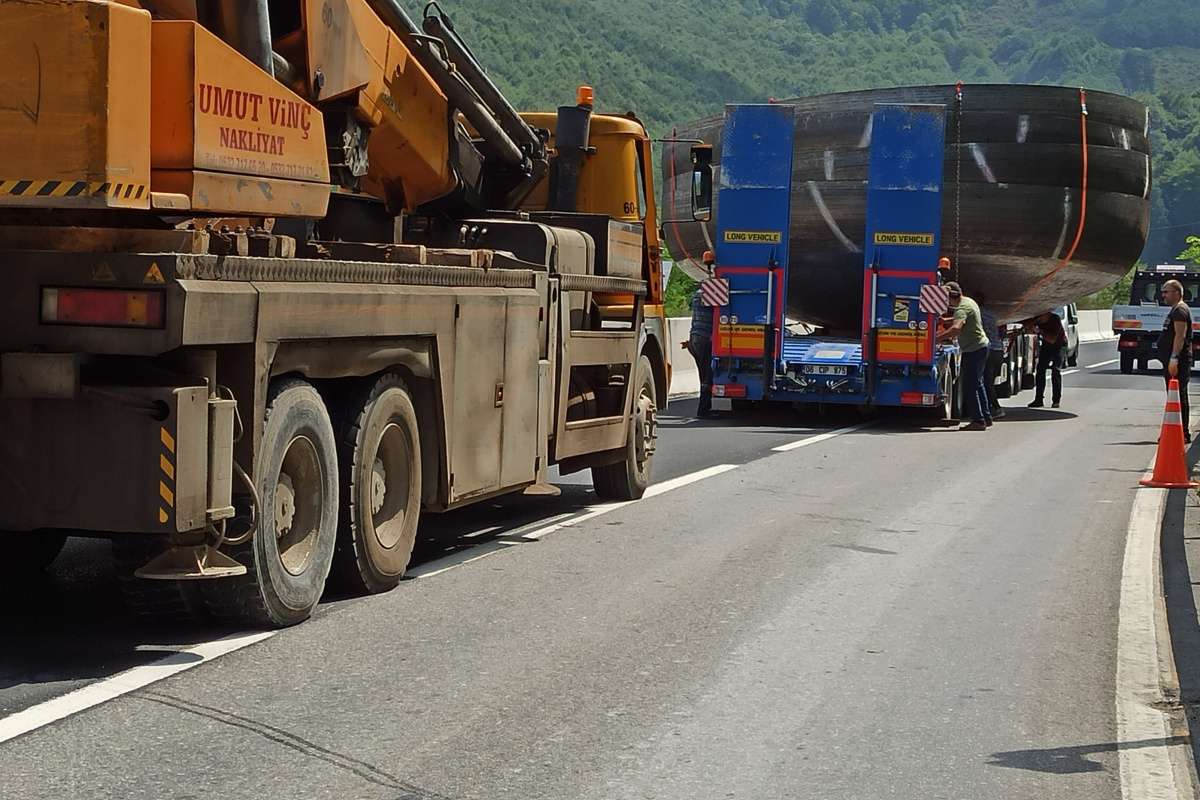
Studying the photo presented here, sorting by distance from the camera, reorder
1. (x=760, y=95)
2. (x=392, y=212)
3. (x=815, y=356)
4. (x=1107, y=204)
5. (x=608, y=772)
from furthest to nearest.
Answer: (x=760, y=95) → (x=1107, y=204) → (x=815, y=356) → (x=392, y=212) → (x=608, y=772)

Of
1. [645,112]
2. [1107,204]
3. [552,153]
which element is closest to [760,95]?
[645,112]

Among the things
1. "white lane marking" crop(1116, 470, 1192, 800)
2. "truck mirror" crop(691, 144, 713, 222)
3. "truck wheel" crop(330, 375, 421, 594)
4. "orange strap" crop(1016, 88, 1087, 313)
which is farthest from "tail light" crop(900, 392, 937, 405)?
"truck wheel" crop(330, 375, 421, 594)

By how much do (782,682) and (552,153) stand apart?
6596 millimetres

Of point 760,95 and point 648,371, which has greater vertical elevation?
point 760,95

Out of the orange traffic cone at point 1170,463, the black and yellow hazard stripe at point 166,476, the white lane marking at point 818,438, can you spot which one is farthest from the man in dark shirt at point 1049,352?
the black and yellow hazard stripe at point 166,476

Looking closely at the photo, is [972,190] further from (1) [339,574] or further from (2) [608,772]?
(2) [608,772]

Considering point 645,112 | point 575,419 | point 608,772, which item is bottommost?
point 608,772

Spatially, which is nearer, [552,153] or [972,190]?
[552,153]

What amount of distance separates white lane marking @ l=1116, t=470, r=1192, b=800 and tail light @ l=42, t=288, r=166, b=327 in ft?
12.1

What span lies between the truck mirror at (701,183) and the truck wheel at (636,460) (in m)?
1.48

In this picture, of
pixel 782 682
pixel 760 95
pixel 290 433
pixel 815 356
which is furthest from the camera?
pixel 760 95

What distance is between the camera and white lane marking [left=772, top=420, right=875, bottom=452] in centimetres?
1735

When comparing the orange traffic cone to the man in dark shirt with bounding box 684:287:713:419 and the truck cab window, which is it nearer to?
the truck cab window

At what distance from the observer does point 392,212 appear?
10656 millimetres
